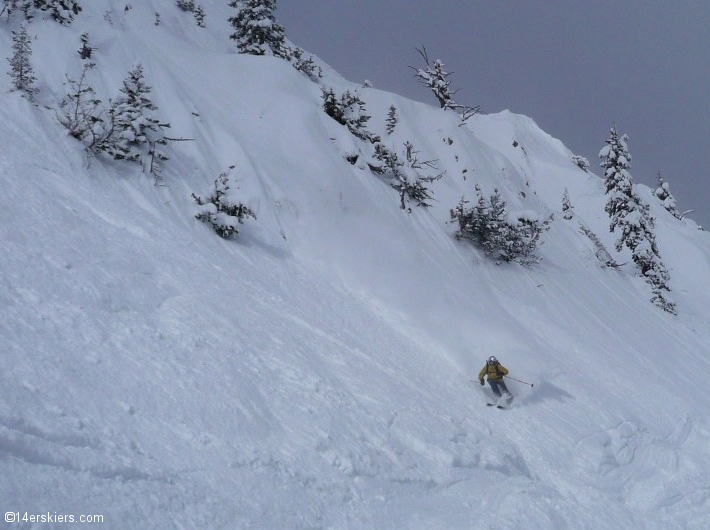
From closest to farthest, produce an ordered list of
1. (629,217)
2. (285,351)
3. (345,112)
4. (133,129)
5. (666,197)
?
1. (285,351)
2. (133,129)
3. (345,112)
4. (629,217)
5. (666,197)

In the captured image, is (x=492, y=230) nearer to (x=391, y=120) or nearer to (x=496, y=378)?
(x=496, y=378)

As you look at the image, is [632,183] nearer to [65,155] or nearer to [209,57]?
[209,57]

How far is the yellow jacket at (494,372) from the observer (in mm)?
9141

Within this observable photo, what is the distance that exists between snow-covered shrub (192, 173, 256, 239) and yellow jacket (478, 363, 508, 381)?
5489mm

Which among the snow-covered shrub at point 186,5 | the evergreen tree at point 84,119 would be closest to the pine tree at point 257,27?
the snow-covered shrub at point 186,5

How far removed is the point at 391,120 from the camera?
22625mm

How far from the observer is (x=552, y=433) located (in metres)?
8.82

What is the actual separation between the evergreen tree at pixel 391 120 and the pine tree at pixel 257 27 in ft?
23.2

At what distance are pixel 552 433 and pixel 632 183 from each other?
22.6m

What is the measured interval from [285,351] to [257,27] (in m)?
21.8

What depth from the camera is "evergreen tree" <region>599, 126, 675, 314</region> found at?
2419 cm

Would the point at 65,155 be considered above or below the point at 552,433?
above

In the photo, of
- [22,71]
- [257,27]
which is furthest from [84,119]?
[257,27]

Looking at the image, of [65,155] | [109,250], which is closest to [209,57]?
[65,155]
